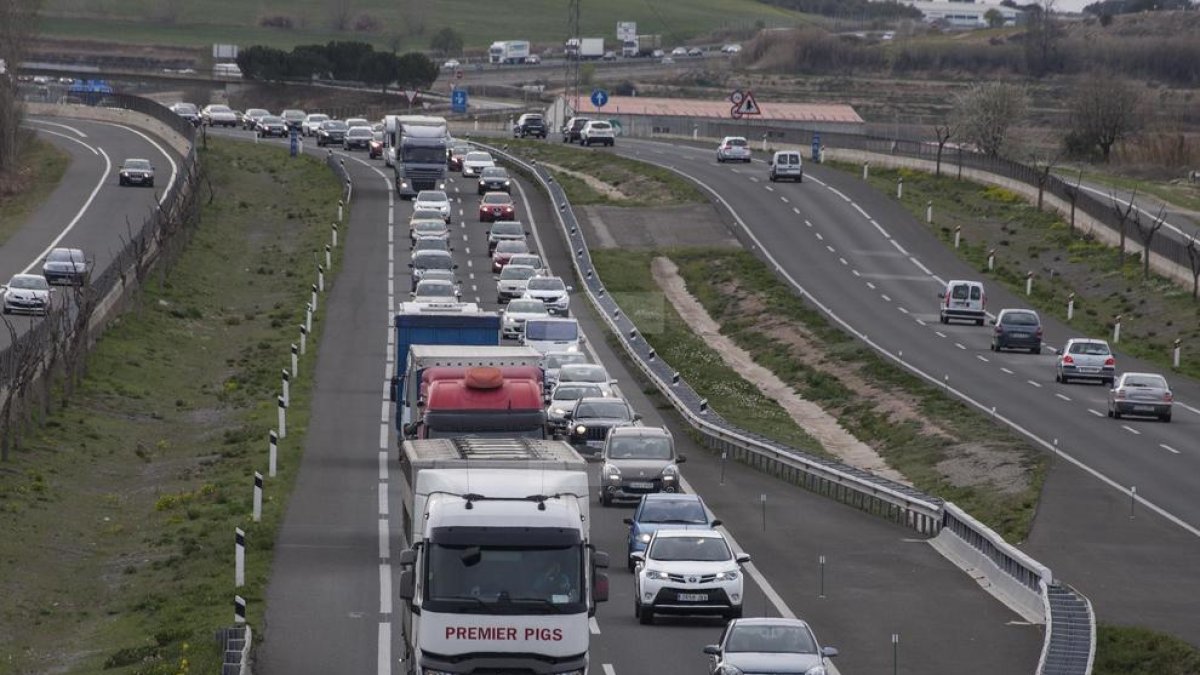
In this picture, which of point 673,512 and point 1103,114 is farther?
point 1103,114

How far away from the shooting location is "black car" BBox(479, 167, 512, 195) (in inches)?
3903

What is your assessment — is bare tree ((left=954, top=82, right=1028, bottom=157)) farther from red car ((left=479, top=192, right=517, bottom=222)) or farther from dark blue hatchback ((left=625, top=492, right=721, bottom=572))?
dark blue hatchback ((left=625, top=492, right=721, bottom=572))

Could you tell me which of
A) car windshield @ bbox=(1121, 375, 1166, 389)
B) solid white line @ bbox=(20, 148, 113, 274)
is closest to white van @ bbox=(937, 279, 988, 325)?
car windshield @ bbox=(1121, 375, 1166, 389)

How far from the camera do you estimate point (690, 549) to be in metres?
30.5

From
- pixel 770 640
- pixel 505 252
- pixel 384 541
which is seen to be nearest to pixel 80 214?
pixel 505 252

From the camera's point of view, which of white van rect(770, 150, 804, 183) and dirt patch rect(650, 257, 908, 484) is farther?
white van rect(770, 150, 804, 183)

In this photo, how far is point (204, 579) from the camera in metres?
34.0

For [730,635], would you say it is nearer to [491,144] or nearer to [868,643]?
[868,643]

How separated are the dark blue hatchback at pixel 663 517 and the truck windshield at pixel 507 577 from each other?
35.4ft

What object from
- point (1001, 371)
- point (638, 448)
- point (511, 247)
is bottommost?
point (1001, 371)

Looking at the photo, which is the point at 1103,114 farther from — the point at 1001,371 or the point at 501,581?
the point at 501,581

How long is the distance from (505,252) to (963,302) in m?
17.2

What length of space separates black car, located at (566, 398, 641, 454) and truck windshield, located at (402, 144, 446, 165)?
4944cm

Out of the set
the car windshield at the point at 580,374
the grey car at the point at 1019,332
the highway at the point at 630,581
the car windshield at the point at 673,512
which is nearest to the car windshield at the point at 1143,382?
the highway at the point at 630,581
